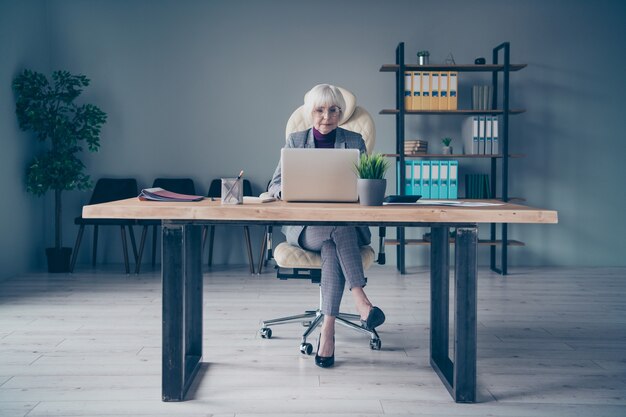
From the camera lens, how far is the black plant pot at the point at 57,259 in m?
4.76

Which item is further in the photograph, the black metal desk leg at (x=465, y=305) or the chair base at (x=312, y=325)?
the chair base at (x=312, y=325)

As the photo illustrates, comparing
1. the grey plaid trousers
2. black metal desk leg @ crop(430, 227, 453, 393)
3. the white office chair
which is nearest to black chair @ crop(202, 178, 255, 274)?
the white office chair

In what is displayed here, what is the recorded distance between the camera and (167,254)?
6.47ft

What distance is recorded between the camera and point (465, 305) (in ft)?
6.57

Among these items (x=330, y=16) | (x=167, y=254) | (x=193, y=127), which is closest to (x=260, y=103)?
(x=193, y=127)

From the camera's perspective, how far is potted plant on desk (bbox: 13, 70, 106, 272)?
14.9ft

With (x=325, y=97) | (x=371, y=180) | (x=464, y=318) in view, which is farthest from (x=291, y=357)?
(x=325, y=97)

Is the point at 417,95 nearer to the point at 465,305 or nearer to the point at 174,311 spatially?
the point at 465,305

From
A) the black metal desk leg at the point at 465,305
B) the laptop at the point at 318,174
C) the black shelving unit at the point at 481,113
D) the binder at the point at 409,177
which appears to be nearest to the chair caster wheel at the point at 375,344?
the black metal desk leg at the point at 465,305

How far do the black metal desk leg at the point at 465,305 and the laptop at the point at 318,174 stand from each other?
430mm

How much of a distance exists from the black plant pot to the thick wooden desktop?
2820mm

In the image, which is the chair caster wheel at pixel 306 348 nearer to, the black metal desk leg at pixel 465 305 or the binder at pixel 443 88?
the black metal desk leg at pixel 465 305

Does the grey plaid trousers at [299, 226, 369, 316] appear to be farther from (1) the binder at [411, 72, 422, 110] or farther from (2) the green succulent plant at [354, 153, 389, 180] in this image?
(1) the binder at [411, 72, 422, 110]

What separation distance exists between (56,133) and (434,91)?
10.0ft
